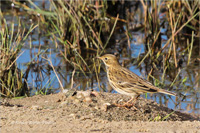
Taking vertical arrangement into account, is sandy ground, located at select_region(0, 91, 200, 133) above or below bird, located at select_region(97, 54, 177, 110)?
below

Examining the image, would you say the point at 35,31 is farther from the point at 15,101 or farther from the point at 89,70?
the point at 15,101

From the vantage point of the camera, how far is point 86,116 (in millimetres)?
5613

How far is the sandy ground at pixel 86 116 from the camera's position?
516 cm

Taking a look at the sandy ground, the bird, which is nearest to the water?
the sandy ground

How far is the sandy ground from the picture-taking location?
5160 millimetres

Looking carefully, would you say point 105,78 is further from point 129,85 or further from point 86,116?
point 86,116

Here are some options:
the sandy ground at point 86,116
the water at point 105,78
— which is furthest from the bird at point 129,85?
the water at point 105,78

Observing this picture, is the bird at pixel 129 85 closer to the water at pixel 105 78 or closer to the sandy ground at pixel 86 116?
the sandy ground at pixel 86 116

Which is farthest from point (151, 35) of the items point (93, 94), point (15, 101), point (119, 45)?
point (15, 101)

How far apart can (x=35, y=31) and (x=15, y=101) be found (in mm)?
4707

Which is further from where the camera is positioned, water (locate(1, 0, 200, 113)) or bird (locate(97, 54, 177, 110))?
water (locate(1, 0, 200, 113))

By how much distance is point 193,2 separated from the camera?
10.8 meters

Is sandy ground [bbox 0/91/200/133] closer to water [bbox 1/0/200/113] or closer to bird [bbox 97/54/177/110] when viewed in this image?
bird [bbox 97/54/177/110]

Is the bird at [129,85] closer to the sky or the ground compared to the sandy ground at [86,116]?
closer to the sky
